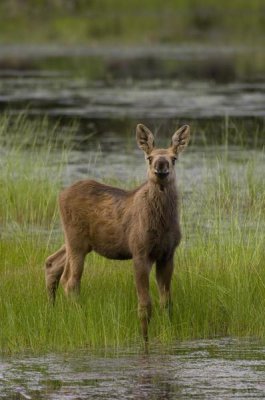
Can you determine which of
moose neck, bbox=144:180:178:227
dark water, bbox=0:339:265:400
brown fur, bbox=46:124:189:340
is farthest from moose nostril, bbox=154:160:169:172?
dark water, bbox=0:339:265:400

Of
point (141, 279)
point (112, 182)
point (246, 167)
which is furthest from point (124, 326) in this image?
point (246, 167)

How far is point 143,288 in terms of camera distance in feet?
33.8

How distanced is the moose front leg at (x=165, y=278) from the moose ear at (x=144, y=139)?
901 mm

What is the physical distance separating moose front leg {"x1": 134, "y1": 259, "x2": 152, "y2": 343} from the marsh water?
365mm

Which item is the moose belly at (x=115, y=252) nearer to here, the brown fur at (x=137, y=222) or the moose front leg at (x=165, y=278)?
the brown fur at (x=137, y=222)

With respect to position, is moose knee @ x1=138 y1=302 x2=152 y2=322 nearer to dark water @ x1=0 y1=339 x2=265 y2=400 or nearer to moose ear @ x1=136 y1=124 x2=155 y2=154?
dark water @ x1=0 y1=339 x2=265 y2=400

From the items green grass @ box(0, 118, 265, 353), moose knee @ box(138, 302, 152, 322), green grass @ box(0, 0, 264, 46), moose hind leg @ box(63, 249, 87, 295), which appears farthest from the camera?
green grass @ box(0, 0, 264, 46)

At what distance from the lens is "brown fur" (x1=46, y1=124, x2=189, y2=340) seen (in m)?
10.3

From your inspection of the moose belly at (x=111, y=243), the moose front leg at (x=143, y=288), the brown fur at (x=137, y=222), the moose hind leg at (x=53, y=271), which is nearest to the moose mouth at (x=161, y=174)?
the brown fur at (x=137, y=222)

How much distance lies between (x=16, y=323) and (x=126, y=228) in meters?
1.19

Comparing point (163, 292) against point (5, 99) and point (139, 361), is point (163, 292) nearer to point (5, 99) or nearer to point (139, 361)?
point (139, 361)

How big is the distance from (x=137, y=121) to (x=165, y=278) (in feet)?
53.4

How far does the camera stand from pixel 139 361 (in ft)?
31.7

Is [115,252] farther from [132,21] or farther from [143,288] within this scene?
[132,21]
